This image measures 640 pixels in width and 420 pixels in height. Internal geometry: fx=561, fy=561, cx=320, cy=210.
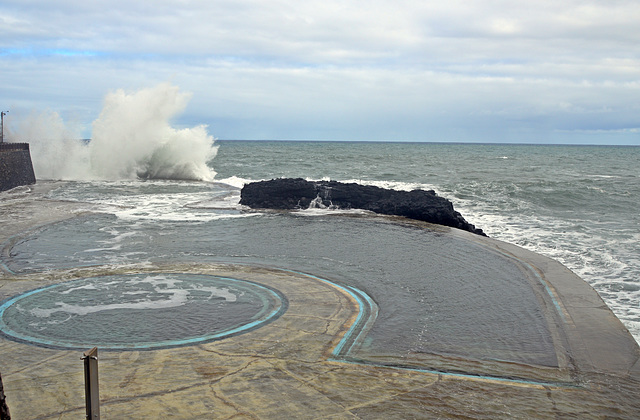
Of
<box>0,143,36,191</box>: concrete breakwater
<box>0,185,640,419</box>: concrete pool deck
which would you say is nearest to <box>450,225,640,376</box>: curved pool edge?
<box>0,185,640,419</box>: concrete pool deck

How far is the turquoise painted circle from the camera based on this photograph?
7285 mm

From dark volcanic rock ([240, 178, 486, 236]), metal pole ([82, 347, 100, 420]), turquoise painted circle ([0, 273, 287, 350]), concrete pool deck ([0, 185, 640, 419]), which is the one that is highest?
metal pole ([82, 347, 100, 420])

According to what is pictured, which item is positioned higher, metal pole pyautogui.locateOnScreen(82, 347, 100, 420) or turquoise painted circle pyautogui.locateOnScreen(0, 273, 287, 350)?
metal pole pyautogui.locateOnScreen(82, 347, 100, 420)

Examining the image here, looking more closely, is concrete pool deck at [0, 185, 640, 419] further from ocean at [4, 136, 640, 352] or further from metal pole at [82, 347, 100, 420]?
metal pole at [82, 347, 100, 420]

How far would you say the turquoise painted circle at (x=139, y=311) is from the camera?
7285mm

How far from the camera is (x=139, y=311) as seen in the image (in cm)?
843

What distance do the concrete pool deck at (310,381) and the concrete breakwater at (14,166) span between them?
24406mm

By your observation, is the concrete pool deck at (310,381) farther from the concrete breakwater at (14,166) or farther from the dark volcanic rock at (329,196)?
the concrete breakwater at (14,166)

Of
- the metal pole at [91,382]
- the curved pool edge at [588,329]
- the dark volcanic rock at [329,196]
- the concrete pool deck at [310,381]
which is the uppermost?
the metal pole at [91,382]

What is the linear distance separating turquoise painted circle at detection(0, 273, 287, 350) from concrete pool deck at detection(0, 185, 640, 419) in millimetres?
349

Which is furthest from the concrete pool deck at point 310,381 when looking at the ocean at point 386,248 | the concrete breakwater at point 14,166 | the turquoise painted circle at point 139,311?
the concrete breakwater at point 14,166

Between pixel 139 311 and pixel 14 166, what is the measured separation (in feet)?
83.6

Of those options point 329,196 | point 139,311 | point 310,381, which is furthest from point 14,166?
point 310,381

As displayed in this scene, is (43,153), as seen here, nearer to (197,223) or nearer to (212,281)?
(197,223)
